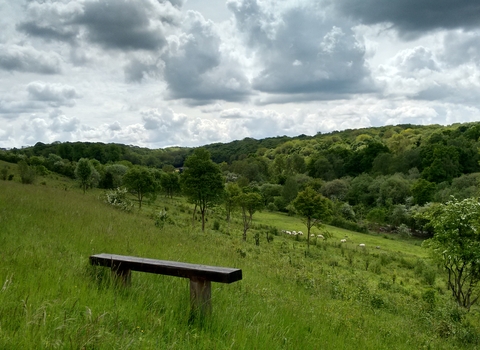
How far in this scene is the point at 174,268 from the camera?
475 centimetres

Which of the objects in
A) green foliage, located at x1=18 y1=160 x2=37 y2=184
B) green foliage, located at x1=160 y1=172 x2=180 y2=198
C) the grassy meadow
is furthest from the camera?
green foliage, located at x1=160 y1=172 x2=180 y2=198

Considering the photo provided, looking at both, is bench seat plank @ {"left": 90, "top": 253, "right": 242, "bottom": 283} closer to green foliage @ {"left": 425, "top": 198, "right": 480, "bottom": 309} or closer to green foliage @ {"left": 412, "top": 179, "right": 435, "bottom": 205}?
green foliage @ {"left": 425, "top": 198, "right": 480, "bottom": 309}

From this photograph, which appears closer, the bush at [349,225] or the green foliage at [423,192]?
the bush at [349,225]

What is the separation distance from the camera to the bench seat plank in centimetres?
449

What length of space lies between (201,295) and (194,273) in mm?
299

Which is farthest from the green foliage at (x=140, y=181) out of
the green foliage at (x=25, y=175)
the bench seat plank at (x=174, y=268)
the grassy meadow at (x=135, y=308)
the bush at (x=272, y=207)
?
the bench seat plank at (x=174, y=268)

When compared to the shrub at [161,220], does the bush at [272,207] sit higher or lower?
lower

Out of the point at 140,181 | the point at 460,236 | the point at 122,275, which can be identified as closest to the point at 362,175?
the point at 140,181

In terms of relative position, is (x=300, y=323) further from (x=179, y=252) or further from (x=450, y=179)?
(x=450, y=179)

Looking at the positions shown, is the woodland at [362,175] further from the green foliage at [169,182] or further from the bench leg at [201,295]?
the bench leg at [201,295]

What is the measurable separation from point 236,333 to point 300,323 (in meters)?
1.72

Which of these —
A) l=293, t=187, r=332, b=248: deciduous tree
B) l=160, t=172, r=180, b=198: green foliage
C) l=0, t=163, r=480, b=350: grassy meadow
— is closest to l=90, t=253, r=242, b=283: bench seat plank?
l=0, t=163, r=480, b=350: grassy meadow

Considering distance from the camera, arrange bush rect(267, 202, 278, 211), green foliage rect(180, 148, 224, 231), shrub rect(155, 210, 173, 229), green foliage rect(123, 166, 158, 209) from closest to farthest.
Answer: shrub rect(155, 210, 173, 229), green foliage rect(180, 148, 224, 231), green foliage rect(123, 166, 158, 209), bush rect(267, 202, 278, 211)

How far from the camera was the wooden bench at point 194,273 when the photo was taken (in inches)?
178
